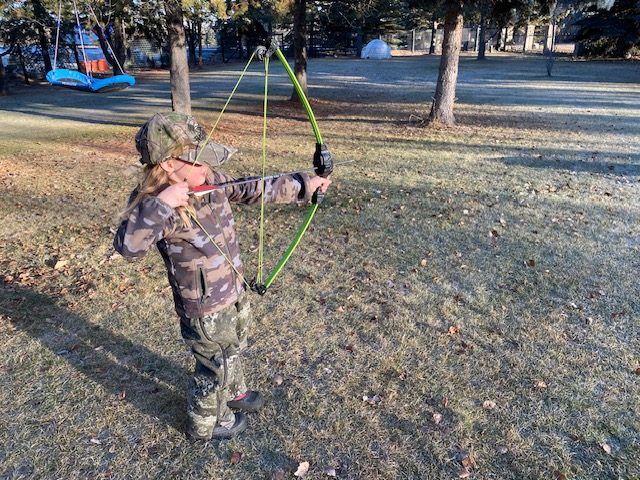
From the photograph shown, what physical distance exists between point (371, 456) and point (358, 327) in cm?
132

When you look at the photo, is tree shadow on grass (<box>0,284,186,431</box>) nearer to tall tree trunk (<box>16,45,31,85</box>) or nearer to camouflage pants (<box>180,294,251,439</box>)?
camouflage pants (<box>180,294,251,439</box>)

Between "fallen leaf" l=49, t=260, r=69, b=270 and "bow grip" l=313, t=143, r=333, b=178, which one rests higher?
"bow grip" l=313, t=143, r=333, b=178

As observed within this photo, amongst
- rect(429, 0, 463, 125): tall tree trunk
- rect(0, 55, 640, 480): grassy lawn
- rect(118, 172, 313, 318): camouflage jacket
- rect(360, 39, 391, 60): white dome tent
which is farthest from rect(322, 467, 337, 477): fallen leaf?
rect(360, 39, 391, 60): white dome tent

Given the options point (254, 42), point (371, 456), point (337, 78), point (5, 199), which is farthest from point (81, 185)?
point (254, 42)

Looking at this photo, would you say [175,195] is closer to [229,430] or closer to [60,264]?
[229,430]

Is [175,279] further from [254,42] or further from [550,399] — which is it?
[254,42]

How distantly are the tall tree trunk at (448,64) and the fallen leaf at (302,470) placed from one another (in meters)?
11.2

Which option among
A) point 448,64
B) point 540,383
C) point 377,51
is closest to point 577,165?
point 448,64

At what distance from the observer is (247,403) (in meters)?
3.09

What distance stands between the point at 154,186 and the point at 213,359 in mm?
951

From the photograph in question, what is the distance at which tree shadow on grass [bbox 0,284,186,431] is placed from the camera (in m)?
3.22

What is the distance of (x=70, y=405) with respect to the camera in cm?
319

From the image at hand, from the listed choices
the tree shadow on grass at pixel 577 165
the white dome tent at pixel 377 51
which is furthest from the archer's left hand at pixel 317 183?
the white dome tent at pixel 377 51

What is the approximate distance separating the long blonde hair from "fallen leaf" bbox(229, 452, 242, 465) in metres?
1.33
